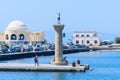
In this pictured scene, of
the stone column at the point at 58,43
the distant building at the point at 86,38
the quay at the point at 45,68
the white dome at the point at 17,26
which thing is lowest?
the quay at the point at 45,68

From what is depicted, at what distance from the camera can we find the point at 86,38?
164875 millimetres

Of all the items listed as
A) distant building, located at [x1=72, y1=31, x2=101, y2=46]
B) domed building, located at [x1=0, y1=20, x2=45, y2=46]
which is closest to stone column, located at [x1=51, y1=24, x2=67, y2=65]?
domed building, located at [x1=0, y1=20, x2=45, y2=46]

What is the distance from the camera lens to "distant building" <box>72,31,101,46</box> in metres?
164

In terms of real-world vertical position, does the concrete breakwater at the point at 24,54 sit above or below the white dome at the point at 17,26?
below

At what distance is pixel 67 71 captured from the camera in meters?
49.7

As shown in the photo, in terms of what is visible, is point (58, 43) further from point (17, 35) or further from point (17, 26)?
point (17, 26)

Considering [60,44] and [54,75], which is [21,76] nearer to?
[54,75]

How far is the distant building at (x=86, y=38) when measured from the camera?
163500mm

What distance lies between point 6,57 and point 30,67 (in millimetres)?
32278

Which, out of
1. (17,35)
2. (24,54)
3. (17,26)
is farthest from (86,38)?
(24,54)

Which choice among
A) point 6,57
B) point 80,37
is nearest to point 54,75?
point 6,57

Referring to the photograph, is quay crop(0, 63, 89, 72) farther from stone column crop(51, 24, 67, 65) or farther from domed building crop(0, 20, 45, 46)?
domed building crop(0, 20, 45, 46)

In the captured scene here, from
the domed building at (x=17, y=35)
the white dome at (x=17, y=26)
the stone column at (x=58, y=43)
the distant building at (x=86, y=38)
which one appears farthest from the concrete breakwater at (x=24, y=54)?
the distant building at (x=86, y=38)

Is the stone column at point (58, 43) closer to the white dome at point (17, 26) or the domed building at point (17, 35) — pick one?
the domed building at point (17, 35)
